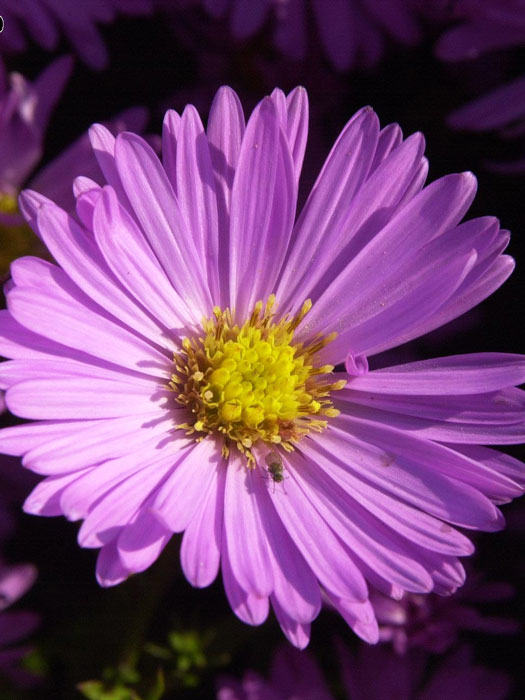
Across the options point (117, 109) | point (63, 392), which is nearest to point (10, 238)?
point (117, 109)

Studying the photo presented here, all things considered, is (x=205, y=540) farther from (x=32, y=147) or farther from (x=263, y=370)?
(x=32, y=147)

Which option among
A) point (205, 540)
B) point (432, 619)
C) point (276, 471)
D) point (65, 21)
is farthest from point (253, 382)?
point (65, 21)

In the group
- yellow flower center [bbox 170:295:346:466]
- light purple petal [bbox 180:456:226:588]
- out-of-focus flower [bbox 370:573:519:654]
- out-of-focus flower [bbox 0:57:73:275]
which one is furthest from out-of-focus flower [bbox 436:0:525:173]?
light purple petal [bbox 180:456:226:588]

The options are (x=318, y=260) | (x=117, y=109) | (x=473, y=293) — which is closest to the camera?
(x=473, y=293)

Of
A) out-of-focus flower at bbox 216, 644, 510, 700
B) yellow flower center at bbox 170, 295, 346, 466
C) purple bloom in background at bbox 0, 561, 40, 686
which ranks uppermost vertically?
yellow flower center at bbox 170, 295, 346, 466

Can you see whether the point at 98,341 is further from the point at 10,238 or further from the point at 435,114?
the point at 435,114

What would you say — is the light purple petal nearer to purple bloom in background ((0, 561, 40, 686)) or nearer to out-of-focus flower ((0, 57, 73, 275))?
purple bloom in background ((0, 561, 40, 686))
